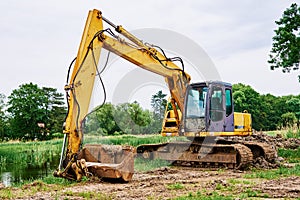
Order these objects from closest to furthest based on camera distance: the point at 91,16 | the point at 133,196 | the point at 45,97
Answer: the point at 133,196 < the point at 91,16 < the point at 45,97

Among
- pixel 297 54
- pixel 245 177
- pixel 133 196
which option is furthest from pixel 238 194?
pixel 297 54

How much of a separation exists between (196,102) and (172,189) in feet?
14.6

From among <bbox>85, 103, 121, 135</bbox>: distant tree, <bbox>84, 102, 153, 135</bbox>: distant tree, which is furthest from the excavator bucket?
<bbox>85, 103, 121, 135</bbox>: distant tree

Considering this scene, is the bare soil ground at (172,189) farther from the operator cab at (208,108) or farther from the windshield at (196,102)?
the windshield at (196,102)

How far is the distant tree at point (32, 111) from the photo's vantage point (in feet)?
138

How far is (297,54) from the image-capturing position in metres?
15.2

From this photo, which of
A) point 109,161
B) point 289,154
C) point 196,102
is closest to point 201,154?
point 196,102

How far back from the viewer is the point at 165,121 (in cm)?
1197

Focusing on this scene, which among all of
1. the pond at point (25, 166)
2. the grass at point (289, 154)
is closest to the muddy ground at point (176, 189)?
the pond at point (25, 166)

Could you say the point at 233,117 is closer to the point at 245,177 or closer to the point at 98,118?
the point at 245,177

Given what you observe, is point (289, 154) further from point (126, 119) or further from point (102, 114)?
point (102, 114)

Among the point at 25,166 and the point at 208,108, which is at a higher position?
the point at 208,108

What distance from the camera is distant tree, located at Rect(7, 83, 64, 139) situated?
42.0m

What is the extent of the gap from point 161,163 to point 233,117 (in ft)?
8.73
